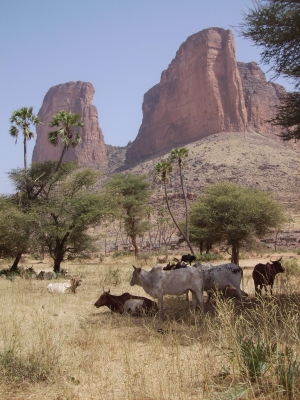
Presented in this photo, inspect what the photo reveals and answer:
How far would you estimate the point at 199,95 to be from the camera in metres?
128

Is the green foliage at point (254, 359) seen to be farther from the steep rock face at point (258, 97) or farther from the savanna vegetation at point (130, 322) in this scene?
the steep rock face at point (258, 97)

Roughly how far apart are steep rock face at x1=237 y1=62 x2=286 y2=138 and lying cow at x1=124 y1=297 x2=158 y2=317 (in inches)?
4459

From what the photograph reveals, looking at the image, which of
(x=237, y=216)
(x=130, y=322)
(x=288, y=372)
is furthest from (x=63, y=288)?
(x=237, y=216)

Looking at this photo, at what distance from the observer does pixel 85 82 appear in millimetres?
171125

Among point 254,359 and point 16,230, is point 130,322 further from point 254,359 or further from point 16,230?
point 16,230

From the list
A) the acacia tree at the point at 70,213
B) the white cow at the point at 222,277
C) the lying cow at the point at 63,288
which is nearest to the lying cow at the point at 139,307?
the white cow at the point at 222,277

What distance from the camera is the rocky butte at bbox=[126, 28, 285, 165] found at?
397ft

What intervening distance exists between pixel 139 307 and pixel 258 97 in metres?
132

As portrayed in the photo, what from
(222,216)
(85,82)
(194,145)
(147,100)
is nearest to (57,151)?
(85,82)

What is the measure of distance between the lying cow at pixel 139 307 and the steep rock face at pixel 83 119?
145m

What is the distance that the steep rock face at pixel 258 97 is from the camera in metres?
122

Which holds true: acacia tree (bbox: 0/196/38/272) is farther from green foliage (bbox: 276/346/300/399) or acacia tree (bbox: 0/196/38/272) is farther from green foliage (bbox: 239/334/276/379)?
green foliage (bbox: 276/346/300/399)

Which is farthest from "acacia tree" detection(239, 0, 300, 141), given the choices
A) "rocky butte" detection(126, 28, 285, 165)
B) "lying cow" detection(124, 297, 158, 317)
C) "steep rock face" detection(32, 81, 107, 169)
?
"steep rock face" detection(32, 81, 107, 169)

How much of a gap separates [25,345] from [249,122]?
123 metres
